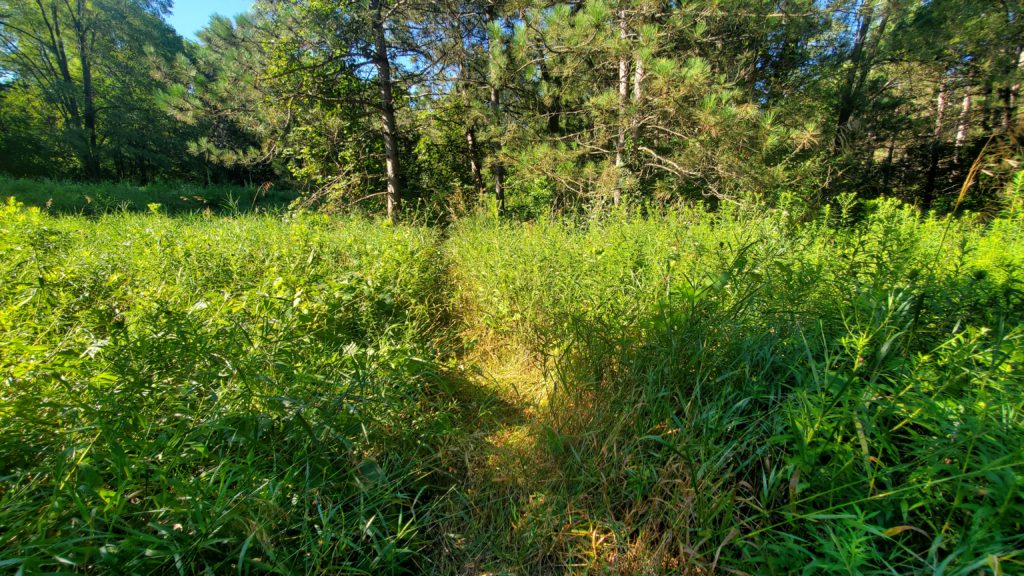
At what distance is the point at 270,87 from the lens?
18.9 feet

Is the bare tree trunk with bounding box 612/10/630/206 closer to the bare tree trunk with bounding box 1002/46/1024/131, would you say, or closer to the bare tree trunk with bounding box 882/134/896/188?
the bare tree trunk with bounding box 1002/46/1024/131

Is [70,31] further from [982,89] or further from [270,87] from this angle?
[982,89]

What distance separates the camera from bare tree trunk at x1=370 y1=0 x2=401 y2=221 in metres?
5.84

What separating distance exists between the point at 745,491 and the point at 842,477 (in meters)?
0.28

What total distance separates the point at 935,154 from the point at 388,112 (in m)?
13.2

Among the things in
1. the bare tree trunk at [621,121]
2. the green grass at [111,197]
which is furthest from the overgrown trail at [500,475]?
the green grass at [111,197]

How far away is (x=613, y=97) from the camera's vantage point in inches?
221

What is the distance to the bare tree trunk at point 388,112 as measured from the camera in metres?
5.84

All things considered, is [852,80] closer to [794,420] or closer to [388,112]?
[388,112]

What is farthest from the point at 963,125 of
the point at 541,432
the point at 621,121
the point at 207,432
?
the point at 207,432

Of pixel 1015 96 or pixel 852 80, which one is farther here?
pixel 852 80

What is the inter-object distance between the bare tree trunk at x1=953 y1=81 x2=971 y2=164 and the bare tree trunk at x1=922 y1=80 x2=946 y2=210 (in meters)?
0.31

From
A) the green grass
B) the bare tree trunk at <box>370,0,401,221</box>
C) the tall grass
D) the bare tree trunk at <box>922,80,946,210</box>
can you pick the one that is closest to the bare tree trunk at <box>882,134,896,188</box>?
the bare tree trunk at <box>922,80,946,210</box>

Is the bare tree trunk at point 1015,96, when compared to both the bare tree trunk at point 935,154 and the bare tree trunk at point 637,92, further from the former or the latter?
the bare tree trunk at point 637,92
